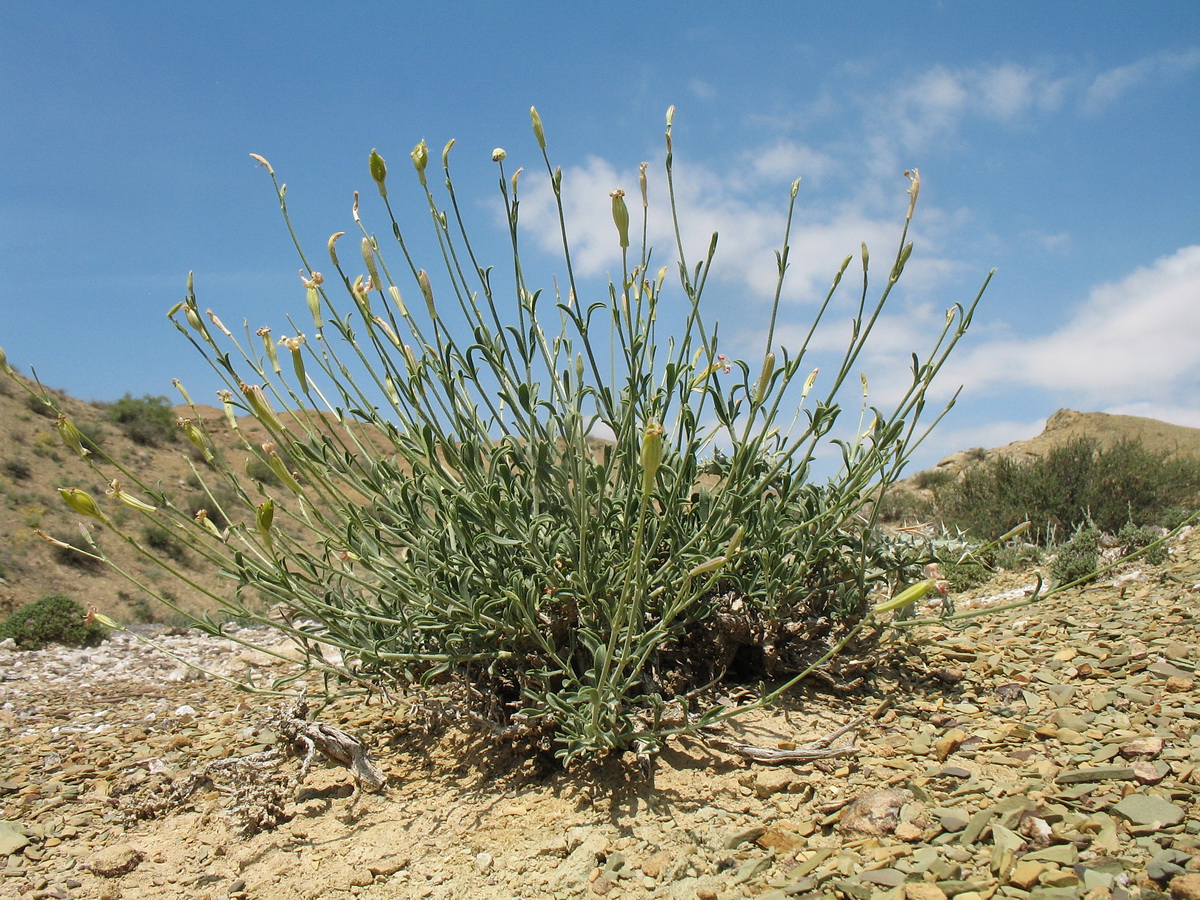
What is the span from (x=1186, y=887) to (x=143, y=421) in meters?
25.7

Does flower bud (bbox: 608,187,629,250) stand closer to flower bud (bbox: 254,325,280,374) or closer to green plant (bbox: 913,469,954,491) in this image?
flower bud (bbox: 254,325,280,374)

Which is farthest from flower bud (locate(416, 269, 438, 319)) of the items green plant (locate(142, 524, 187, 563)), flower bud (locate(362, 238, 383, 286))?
green plant (locate(142, 524, 187, 563))

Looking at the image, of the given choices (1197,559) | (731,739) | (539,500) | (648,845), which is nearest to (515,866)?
(648,845)

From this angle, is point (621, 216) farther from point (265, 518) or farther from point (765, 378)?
point (265, 518)

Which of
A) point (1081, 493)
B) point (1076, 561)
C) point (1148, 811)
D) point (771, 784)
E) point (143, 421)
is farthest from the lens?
point (143, 421)

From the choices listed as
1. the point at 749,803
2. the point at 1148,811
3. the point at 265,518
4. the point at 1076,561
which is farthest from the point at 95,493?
the point at 1148,811

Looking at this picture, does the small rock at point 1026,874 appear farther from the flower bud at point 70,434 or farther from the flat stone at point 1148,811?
the flower bud at point 70,434

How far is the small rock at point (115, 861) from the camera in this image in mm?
2365

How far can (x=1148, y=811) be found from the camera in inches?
72.2

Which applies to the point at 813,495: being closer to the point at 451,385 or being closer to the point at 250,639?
the point at 451,385

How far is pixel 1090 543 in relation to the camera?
4.92 meters

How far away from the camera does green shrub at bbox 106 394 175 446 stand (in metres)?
22.4

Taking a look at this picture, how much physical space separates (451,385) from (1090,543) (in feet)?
14.1

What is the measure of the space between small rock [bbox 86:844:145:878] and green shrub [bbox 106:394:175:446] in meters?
22.2
